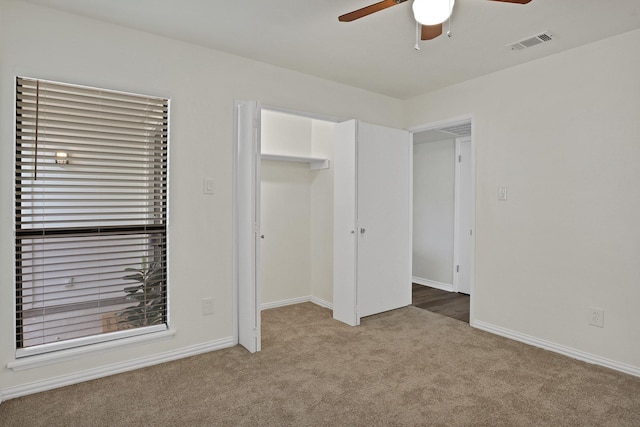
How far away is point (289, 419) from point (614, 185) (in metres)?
2.72

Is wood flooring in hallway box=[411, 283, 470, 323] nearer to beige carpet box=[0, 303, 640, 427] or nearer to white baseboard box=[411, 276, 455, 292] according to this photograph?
white baseboard box=[411, 276, 455, 292]

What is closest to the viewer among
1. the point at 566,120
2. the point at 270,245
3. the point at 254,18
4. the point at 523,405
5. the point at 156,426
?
the point at 156,426

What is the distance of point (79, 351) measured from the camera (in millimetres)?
2430

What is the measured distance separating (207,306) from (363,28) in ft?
7.74

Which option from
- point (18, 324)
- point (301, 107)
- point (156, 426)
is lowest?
point (156, 426)

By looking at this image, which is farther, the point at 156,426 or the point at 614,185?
the point at 614,185

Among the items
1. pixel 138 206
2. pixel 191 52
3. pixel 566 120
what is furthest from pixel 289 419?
pixel 566 120

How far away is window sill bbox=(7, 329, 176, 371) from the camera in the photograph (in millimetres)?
2275

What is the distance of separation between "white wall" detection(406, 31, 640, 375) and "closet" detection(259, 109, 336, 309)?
1599mm

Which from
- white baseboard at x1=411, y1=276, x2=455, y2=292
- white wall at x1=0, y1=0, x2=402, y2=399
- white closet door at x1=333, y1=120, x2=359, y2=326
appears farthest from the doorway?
white wall at x1=0, y1=0, x2=402, y2=399

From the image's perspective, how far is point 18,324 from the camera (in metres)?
2.30

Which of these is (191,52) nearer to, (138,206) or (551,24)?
(138,206)

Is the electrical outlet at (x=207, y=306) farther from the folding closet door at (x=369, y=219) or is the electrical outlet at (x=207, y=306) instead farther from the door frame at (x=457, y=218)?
the door frame at (x=457, y=218)

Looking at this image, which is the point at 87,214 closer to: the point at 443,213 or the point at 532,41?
the point at 532,41
